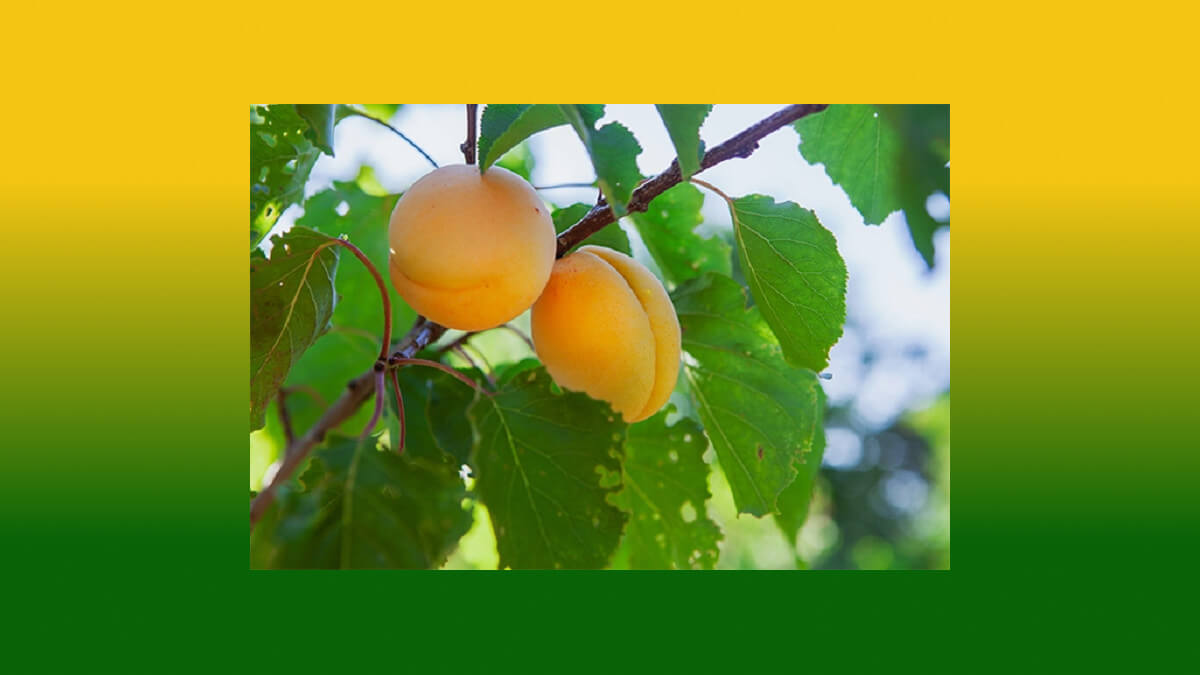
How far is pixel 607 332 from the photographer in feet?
2.60

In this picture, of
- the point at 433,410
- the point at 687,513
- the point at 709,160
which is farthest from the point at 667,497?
the point at 709,160

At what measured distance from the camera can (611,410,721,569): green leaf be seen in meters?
0.99

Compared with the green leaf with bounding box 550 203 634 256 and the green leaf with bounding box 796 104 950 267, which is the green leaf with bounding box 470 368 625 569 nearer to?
the green leaf with bounding box 550 203 634 256

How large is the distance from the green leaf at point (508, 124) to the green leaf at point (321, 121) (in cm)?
11

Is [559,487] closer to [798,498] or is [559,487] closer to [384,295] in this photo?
[384,295]

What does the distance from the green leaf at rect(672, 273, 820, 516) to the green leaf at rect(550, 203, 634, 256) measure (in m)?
0.08

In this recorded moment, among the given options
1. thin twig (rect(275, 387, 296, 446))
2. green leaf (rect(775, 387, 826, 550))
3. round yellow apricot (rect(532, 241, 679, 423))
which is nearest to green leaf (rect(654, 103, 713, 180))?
round yellow apricot (rect(532, 241, 679, 423))

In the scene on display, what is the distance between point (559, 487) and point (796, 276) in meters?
0.27

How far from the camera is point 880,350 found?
8.20m

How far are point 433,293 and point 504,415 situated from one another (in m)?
0.16

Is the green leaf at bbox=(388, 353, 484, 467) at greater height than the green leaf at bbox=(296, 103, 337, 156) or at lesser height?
lesser

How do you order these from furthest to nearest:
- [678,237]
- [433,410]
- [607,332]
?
1. [678,237]
2. [433,410]
3. [607,332]

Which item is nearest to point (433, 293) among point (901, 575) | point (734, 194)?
point (734, 194)

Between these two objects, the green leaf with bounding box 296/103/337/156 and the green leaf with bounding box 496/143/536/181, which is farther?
the green leaf with bounding box 496/143/536/181
